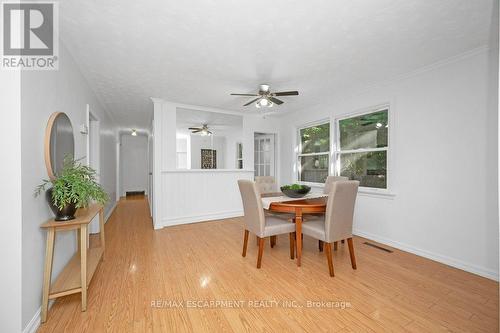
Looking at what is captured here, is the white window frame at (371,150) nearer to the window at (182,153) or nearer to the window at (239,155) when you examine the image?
the window at (239,155)

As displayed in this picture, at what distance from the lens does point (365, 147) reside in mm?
3518

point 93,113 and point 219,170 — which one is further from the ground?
point 93,113

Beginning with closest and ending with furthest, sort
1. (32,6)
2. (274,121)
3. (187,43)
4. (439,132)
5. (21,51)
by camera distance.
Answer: (21,51) → (32,6) → (187,43) → (439,132) → (274,121)

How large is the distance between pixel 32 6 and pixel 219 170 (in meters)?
3.44

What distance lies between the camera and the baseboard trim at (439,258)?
2.20 m


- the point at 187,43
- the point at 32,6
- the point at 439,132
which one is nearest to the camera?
the point at 32,6

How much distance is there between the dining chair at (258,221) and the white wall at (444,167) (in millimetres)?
1696

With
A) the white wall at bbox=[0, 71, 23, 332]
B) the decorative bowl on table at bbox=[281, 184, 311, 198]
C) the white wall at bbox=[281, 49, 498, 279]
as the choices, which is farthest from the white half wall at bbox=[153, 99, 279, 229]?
the white wall at bbox=[281, 49, 498, 279]

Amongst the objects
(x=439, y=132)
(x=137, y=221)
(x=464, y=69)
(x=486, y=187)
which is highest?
(x=464, y=69)

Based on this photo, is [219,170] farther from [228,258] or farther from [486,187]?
[486,187]

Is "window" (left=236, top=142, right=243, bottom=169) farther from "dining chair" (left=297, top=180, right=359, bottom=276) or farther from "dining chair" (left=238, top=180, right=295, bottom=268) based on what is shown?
"dining chair" (left=297, top=180, right=359, bottom=276)

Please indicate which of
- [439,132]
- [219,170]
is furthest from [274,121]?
[439,132]

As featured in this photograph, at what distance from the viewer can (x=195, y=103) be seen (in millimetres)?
4238

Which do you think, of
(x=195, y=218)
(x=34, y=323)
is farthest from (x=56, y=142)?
(x=195, y=218)
